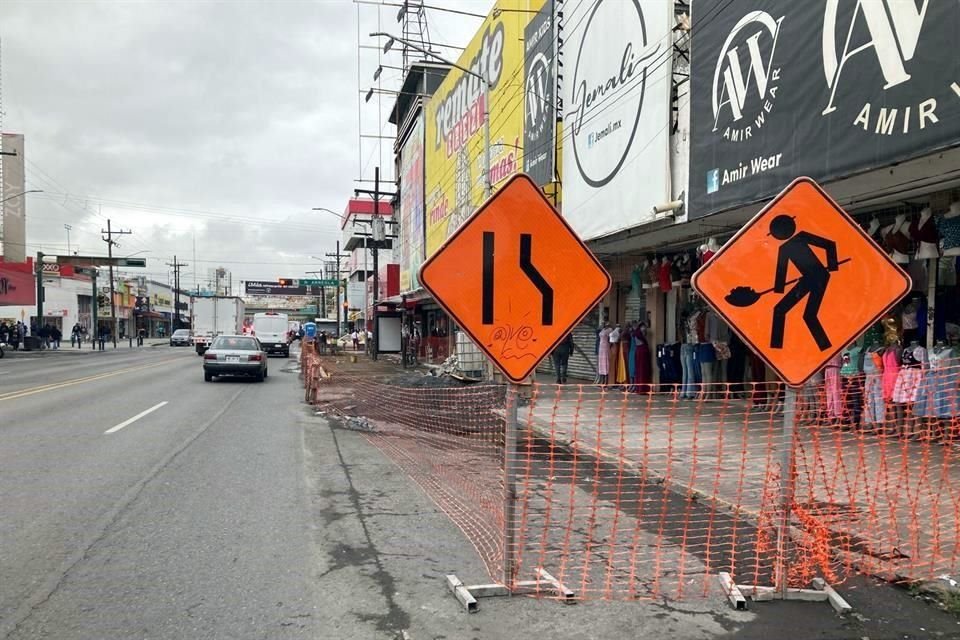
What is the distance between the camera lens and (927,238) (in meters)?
8.48

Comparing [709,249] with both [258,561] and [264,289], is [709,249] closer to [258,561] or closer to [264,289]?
[258,561]

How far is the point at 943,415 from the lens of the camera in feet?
24.1

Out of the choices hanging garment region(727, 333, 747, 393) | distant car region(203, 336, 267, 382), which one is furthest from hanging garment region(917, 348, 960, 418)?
distant car region(203, 336, 267, 382)

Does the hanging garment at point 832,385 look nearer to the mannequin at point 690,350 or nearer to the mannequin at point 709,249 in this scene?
the mannequin at point 709,249

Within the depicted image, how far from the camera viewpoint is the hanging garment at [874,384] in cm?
833

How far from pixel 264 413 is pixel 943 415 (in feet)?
35.7

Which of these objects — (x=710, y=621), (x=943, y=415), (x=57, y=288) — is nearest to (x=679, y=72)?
(x=943, y=415)

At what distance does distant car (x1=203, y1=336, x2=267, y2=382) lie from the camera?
65.1 ft

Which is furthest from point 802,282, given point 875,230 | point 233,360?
point 233,360

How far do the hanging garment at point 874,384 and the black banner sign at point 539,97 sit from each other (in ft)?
27.8

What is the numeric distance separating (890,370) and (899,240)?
1771mm

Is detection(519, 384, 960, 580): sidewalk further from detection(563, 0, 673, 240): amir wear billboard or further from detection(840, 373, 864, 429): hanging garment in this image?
detection(563, 0, 673, 240): amir wear billboard

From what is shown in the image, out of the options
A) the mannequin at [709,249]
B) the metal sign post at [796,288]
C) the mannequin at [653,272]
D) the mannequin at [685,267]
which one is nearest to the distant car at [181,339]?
the mannequin at [653,272]

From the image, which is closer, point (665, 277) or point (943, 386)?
point (943, 386)
